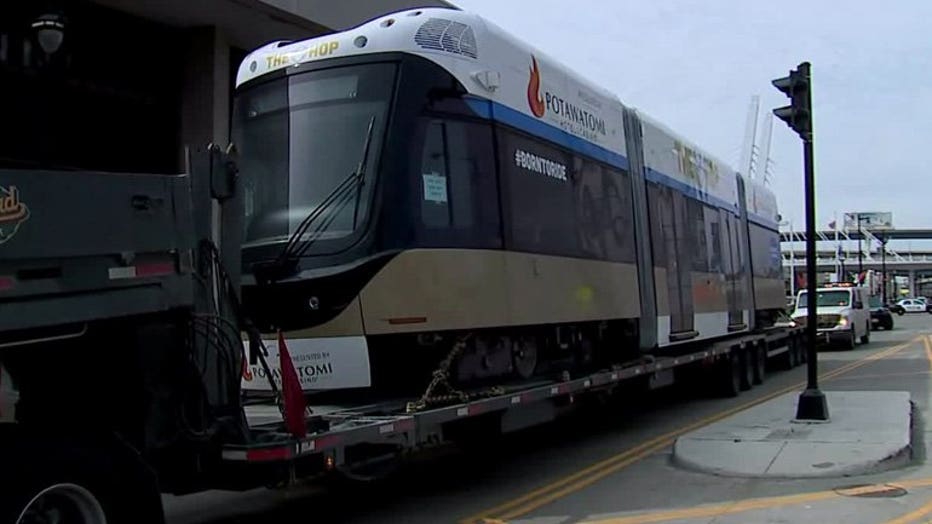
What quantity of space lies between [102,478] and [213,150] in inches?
81.6

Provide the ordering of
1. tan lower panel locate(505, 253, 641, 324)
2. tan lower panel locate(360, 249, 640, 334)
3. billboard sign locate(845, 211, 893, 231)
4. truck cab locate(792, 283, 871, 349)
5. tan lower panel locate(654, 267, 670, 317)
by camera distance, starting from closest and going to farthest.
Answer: tan lower panel locate(360, 249, 640, 334) → tan lower panel locate(505, 253, 641, 324) → tan lower panel locate(654, 267, 670, 317) → truck cab locate(792, 283, 871, 349) → billboard sign locate(845, 211, 893, 231)

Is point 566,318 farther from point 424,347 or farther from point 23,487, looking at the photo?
point 23,487

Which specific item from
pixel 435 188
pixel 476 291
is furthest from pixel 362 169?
pixel 476 291

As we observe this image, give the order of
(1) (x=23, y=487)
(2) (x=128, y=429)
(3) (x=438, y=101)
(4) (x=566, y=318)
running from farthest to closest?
(4) (x=566, y=318) < (3) (x=438, y=101) < (2) (x=128, y=429) < (1) (x=23, y=487)

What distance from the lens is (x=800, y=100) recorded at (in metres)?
11.7

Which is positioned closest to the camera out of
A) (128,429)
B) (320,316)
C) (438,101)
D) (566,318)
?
(128,429)

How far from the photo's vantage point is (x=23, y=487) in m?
4.57

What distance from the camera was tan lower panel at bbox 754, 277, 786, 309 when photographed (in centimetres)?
1958

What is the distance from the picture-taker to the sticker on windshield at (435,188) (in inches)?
305

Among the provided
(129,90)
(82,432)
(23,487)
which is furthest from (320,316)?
(129,90)

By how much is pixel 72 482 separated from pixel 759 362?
15918 millimetres

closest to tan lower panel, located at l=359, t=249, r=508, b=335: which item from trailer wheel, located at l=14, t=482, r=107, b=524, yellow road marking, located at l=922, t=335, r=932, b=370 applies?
trailer wheel, located at l=14, t=482, r=107, b=524

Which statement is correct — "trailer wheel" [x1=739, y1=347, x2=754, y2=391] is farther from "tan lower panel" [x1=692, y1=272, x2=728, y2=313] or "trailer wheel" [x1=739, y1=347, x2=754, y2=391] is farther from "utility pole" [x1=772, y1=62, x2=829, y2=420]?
"utility pole" [x1=772, y1=62, x2=829, y2=420]

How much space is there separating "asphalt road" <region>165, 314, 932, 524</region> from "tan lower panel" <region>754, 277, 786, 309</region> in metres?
7.65
